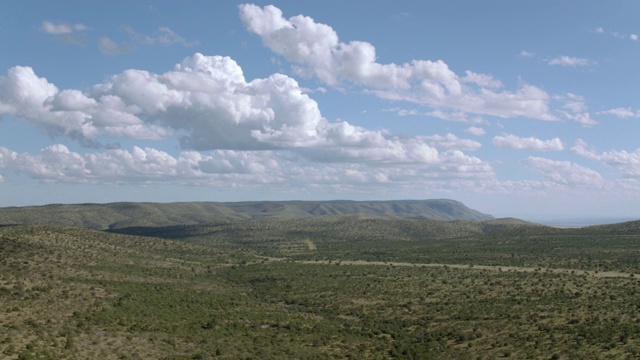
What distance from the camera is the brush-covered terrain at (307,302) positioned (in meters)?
47.2

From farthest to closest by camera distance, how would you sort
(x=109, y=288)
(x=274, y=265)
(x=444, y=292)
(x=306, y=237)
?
(x=306, y=237) < (x=274, y=265) < (x=444, y=292) < (x=109, y=288)

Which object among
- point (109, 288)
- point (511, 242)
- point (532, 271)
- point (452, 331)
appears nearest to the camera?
point (452, 331)

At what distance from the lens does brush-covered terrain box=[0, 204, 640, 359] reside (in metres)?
47.2

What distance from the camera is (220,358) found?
44594 mm

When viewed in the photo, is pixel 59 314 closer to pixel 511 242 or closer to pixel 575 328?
pixel 575 328

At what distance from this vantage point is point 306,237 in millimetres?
172625

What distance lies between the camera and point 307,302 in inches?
2768

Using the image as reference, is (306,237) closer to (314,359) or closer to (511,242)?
(511,242)

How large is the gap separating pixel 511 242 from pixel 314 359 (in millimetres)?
101500

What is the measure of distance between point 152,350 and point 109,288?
76.9 ft

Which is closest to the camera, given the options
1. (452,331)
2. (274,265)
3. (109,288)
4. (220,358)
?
(220,358)

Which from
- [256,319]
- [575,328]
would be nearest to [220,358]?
[256,319]

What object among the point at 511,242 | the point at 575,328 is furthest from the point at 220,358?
the point at 511,242

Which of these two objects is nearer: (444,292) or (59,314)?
(59,314)
